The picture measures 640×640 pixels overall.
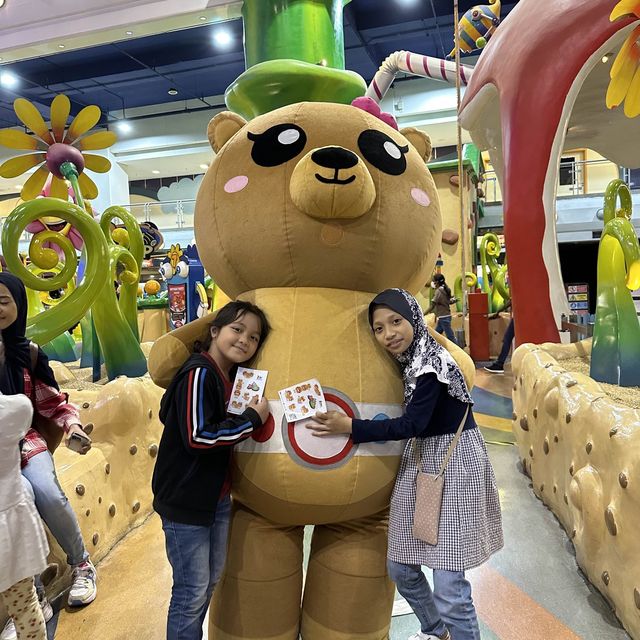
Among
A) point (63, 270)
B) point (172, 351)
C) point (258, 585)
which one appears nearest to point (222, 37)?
point (63, 270)

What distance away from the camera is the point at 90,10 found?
5926mm

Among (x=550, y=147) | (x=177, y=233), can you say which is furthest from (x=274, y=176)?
(x=177, y=233)

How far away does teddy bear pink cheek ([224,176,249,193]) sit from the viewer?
1.70 metres

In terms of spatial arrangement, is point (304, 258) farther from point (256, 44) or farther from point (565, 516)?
point (256, 44)

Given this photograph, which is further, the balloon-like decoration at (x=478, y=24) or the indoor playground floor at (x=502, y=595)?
the balloon-like decoration at (x=478, y=24)

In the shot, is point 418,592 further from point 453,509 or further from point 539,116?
point 539,116

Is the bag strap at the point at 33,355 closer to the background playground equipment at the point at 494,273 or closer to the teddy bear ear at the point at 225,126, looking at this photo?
the teddy bear ear at the point at 225,126

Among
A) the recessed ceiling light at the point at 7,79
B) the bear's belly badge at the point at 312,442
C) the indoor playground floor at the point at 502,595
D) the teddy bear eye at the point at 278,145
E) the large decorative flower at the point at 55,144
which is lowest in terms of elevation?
the indoor playground floor at the point at 502,595

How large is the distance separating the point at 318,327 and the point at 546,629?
1.48 m

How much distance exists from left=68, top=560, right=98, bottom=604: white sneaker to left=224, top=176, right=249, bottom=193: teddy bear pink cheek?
5.45ft

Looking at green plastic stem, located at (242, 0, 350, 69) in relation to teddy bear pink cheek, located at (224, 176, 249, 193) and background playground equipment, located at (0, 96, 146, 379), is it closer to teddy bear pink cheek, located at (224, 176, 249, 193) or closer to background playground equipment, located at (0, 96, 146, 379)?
background playground equipment, located at (0, 96, 146, 379)

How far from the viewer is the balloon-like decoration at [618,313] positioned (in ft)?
8.79

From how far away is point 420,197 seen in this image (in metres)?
1.79

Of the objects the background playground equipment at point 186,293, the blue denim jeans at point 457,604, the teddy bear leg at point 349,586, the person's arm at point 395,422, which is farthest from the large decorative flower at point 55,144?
the background playground equipment at point 186,293
